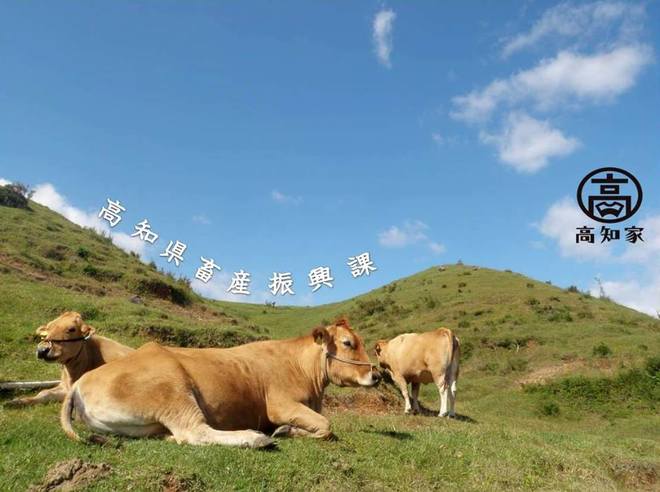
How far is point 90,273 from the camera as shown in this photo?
3206cm

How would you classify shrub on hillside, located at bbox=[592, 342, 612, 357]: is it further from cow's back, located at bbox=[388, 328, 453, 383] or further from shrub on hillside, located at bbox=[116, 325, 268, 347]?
shrub on hillside, located at bbox=[116, 325, 268, 347]

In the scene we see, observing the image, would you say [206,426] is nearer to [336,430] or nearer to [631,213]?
[336,430]

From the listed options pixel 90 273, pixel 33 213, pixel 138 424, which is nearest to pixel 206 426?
pixel 138 424

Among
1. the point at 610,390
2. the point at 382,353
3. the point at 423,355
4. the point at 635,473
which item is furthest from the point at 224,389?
the point at 610,390

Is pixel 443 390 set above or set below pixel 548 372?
below

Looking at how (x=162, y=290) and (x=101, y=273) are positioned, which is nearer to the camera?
(x=101, y=273)

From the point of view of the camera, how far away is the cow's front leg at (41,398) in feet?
29.4

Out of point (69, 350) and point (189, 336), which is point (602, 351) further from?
point (69, 350)

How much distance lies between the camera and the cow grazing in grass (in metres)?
16.2

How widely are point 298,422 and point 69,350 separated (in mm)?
3703

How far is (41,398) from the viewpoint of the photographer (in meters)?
9.25

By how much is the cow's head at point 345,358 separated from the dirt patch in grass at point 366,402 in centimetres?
537

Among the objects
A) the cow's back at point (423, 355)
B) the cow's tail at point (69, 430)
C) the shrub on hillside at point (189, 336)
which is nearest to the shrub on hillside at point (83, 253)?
the shrub on hillside at point (189, 336)

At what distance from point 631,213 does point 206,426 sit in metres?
15.2
